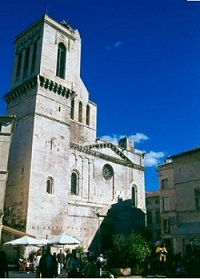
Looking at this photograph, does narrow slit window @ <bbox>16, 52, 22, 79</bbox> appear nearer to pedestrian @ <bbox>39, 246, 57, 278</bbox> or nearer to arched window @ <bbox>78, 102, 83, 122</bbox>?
arched window @ <bbox>78, 102, 83, 122</bbox>

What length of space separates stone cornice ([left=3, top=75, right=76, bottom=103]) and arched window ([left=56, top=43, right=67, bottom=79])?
5.94 feet

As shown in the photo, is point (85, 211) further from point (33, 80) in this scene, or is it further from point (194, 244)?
point (33, 80)

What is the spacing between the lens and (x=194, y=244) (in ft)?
83.0

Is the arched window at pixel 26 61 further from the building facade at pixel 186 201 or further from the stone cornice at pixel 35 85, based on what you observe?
the building facade at pixel 186 201

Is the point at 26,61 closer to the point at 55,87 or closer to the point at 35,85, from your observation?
the point at 35,85

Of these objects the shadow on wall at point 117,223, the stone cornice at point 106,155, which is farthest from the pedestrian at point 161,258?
the stone cornice at point 106,155

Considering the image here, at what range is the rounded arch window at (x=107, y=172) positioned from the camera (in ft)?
117

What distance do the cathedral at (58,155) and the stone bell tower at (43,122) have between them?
78 millimetres

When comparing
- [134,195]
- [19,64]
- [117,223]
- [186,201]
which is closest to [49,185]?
[117,223]

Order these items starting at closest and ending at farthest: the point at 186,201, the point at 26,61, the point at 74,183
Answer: the point at 186,201 < the point at 74,183 < the point at 26,61

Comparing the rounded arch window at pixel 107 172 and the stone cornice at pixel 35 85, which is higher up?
the stone cornice at pixel 35 85

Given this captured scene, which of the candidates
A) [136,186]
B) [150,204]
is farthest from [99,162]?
[150,204]

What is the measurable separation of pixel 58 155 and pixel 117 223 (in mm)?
10975

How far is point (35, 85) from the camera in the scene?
97.9 feet
